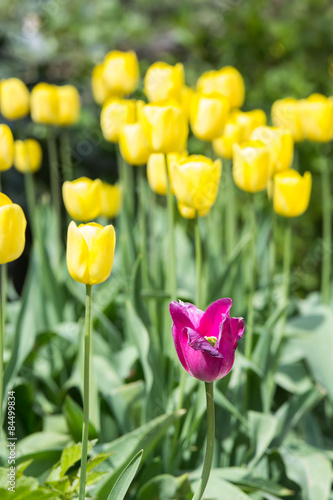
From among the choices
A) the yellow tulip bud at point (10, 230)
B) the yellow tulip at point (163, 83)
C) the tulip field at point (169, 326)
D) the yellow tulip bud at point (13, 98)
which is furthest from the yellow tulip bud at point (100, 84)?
the yellow tulip bud at point (10, 230)

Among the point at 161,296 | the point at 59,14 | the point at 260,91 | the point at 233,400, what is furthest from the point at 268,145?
the point at 59,14

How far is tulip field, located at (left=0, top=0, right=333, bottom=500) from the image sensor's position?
103 cm

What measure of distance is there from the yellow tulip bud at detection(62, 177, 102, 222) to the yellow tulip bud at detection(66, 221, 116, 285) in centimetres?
41

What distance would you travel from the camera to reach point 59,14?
4105mm

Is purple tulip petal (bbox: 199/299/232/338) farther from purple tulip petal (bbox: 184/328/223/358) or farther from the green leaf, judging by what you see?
the green leaf

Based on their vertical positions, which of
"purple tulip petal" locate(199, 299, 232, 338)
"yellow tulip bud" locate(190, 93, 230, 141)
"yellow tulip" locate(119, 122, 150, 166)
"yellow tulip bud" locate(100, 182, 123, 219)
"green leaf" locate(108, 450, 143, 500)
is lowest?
"green leaf" locate(108, 450, 143, 500)

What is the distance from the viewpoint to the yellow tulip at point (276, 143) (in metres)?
1.51

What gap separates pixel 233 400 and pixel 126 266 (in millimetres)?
592

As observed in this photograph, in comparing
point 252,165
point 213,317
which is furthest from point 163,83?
point 213,317

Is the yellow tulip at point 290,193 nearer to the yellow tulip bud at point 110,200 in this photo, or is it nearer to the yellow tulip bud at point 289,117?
the yellow tulip bud at point 289,117

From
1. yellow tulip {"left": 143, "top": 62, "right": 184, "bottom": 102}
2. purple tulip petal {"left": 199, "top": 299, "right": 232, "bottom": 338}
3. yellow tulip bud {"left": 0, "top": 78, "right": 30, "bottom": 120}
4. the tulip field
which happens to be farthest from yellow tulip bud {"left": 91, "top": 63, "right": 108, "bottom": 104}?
purple tulip petal {"left": 199, "top": 299, "right": 232, "bottom": 338}

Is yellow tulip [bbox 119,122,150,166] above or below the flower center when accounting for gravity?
above

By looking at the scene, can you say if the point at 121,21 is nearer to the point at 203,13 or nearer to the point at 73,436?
the point at 203,13

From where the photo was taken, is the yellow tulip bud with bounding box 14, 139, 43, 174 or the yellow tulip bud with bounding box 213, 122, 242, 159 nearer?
the yellow tulip bud with bounding box 213, 122, 242, 159
